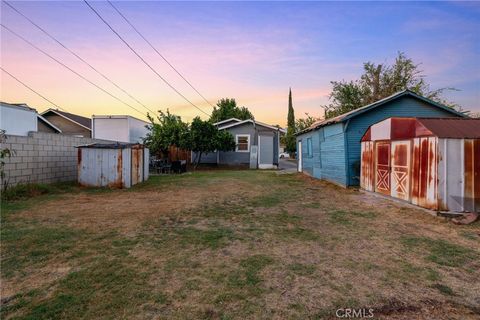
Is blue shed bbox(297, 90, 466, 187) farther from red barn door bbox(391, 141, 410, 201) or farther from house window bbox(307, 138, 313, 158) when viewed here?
red barn door bbox(391, 141, 410, 201)

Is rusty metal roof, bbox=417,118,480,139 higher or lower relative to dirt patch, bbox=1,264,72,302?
higher

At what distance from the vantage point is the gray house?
21.0 meters

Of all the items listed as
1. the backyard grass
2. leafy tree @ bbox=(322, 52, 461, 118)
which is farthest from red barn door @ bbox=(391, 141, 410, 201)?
leafy tree @ bbox=(322, 52, 461, 118)

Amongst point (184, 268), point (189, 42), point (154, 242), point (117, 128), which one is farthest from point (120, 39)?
point (184, 268)

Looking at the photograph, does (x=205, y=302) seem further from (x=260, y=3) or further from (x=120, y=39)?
(x=120, y=39)

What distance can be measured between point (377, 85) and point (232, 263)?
1086 inches

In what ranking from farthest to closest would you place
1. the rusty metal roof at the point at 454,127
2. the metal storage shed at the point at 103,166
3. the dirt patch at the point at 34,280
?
the metal storage shed at the point at 103,166 < the rusty metal roof at the point at 454,127 < the dirt patch at the point at 34,280

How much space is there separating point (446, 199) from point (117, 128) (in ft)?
65.6

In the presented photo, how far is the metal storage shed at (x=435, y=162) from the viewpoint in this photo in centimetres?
593

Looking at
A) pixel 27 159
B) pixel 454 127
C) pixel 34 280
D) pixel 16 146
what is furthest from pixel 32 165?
pixel 454 127

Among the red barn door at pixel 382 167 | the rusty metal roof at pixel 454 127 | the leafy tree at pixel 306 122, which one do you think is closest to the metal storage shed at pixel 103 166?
the red barn door at pixel 382 167

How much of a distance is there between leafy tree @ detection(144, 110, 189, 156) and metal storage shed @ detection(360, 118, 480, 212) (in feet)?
41.8

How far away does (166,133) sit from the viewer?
17.0 metres

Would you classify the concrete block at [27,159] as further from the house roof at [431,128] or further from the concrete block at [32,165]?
the house roof at [431,128]
